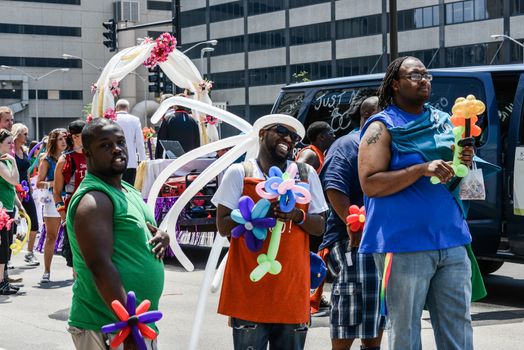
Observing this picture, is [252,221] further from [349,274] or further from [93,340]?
[349,274]

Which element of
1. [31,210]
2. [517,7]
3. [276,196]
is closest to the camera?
[276,196]

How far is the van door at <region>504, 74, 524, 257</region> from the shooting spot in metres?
8.47

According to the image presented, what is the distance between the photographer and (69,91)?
93188mm

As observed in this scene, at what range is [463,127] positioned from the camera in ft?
14.5

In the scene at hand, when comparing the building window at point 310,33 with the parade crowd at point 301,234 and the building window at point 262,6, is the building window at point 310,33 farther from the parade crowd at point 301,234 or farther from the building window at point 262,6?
the parade crowd at point 301,234

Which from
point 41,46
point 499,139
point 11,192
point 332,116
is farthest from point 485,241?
point 41,46

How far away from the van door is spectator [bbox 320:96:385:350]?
9.51ft

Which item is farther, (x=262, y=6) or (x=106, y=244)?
(x=262, y=6)

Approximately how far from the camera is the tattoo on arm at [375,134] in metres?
4.55

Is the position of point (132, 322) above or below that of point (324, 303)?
above

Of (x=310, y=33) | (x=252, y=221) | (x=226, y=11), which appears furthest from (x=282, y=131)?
(x=226, y=11)

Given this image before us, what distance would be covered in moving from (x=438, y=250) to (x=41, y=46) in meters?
90.4

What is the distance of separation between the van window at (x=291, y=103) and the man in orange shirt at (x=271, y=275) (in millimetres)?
5413

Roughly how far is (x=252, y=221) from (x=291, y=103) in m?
5.94
